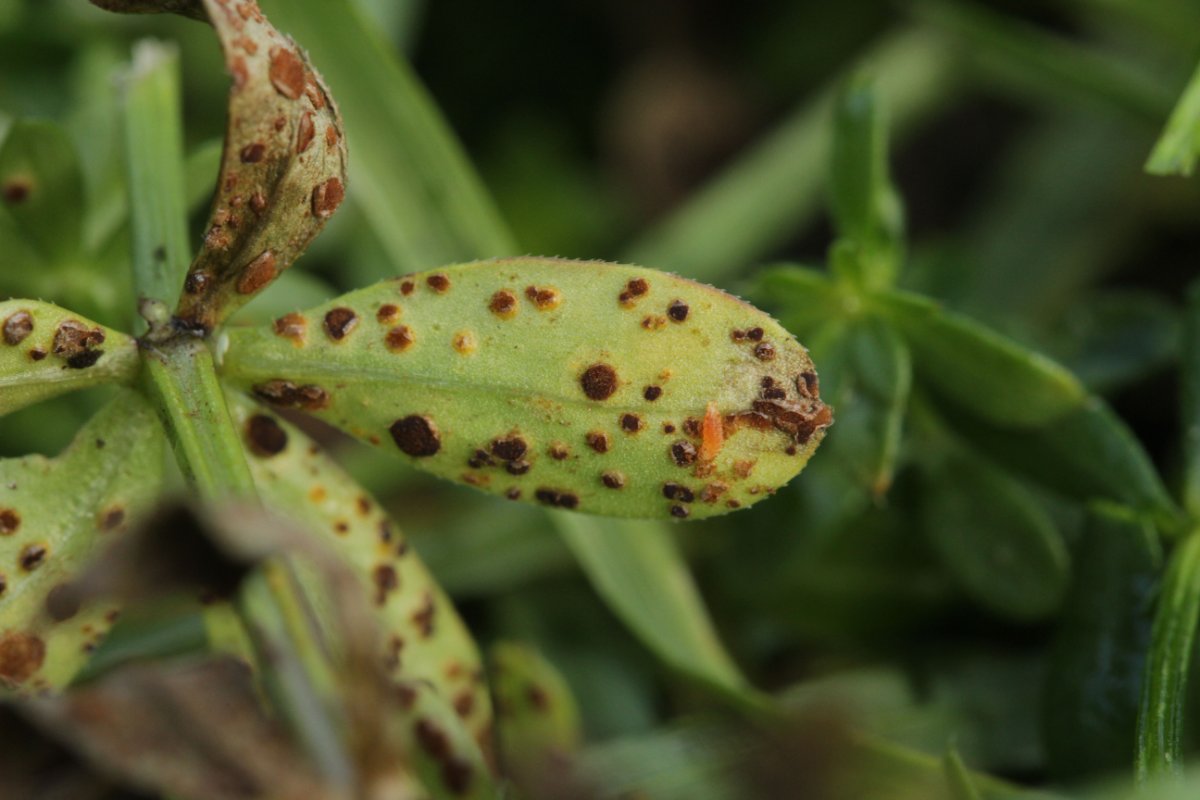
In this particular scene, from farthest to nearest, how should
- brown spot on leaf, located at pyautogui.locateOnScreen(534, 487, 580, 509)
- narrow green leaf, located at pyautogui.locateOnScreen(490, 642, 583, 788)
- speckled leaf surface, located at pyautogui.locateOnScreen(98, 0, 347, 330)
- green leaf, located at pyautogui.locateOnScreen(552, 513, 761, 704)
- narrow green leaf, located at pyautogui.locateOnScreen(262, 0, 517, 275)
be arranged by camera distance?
narrow green leaf, located at pyautogui.locateOnScreen(262, 0, 517, 275) < green leaf, located at pyautogui.locateOnScreen(552, 513, 761, 704) < narrow green leaf, located at pyautogui.locateOnScreen(490, 642, 583, 788) < brown spot on leaf, located at pyautogui.locateOnScreen(534, 487, 580, 509) < speckled leaf surface, located at pyautogui.locateOnScreen(98, 0, 347, 330)

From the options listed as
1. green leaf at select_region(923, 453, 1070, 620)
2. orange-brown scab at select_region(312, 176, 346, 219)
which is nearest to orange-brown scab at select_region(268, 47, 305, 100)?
orange-brown scab at select_region(312, 176, 346, 219)

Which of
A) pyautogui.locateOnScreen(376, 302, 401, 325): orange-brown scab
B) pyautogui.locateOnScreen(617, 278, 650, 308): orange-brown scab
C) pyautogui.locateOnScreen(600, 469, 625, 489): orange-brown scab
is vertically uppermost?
pyautogui.locateOnScreen(617, 278, 650, 308): orange-brown scab

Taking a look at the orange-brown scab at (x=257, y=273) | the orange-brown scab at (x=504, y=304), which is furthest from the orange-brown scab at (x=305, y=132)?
the orange-brown scab at (x=504, y=304)

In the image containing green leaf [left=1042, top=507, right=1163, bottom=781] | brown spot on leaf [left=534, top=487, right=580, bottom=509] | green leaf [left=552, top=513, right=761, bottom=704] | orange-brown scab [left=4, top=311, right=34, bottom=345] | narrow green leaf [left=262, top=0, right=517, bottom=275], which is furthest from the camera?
narrow green leaf [left=262, top=0, right=517, bottom=275]

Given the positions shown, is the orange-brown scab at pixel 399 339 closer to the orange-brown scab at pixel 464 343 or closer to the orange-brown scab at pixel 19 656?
the orange-brown scab at pixel 464 343

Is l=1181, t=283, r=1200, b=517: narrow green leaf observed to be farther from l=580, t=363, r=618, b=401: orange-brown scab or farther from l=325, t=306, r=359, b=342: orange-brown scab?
l=325, t=306, r=359, b=342: orange-brown scab

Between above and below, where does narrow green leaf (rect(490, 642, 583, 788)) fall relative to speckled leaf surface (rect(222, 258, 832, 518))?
below
